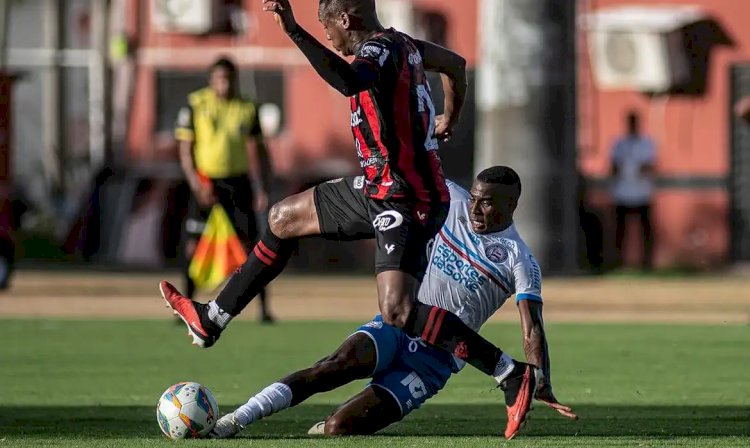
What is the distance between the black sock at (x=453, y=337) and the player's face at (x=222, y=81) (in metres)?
7.82

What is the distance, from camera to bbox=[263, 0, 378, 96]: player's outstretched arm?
27.9ft

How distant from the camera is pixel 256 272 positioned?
9422 millimetres

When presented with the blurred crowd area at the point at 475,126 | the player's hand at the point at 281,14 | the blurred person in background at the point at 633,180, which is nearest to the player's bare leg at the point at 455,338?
the player's hand at the point at 281,14

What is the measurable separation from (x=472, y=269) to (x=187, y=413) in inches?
58.8

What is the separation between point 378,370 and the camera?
931cm

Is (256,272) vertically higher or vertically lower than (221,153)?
lower

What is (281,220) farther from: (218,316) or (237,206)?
(237,206)

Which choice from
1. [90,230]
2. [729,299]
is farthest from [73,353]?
[90,230]

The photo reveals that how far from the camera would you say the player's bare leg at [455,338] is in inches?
338

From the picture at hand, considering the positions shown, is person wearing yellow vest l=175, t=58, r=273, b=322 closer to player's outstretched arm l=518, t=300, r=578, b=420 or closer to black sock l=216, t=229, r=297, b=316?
black sock l=216, t=229, r=297, b=316

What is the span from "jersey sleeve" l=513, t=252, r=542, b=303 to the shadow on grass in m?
0.75

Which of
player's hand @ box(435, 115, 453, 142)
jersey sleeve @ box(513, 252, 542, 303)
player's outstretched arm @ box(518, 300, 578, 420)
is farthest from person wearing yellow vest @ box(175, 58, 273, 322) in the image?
player's outstretched arm @ box(518, 300, 578, 420)

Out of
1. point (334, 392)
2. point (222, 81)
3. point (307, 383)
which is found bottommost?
point (334, 392)

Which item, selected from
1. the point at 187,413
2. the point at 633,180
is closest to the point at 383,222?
the point at 187,413
